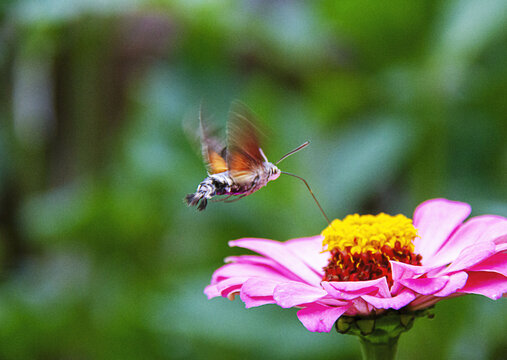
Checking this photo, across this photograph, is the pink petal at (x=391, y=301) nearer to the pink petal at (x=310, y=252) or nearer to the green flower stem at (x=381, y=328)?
the green flower stem at (x=381, y=328)

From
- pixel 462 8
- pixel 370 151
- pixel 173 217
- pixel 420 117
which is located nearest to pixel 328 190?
pixel 370 151

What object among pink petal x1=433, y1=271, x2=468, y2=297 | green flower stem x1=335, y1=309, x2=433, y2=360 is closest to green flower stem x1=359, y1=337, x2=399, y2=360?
green flower stem x1=335, y1=309, x2=433, y2=360

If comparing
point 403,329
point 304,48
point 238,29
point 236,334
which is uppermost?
point 238,29

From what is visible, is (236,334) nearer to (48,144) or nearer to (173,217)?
(173,217)

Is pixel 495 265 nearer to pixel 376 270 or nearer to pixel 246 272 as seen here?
pixel 376 270

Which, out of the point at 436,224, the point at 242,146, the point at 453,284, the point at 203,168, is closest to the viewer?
the point at 453,284

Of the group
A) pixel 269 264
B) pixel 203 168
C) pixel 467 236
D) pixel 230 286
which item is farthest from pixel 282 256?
pixel 203 168

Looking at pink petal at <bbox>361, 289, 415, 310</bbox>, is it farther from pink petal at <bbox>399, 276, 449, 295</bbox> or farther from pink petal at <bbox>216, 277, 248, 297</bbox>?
pink petal at <bbox>216, 277, 248, 297</bbox>
